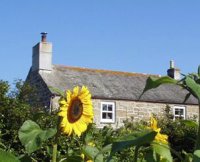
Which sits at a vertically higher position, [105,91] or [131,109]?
[105,91]

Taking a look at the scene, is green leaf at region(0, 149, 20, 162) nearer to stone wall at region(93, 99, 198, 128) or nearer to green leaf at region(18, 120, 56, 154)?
green leaf at region(18, 120, 56, 154)

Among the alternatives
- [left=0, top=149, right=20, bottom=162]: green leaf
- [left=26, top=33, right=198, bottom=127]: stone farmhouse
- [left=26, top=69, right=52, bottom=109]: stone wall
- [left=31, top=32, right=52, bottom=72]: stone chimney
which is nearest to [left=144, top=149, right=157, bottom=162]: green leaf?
[left=0, top=149, right=20, bottom=162]: green leaf

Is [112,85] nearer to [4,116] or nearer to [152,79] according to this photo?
[4,116]

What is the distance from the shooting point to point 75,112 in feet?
7.36

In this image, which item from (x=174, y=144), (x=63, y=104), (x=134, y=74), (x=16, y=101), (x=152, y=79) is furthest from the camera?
(x=134, y=74)

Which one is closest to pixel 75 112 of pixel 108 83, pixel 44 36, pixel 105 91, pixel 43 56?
pixel 43 56

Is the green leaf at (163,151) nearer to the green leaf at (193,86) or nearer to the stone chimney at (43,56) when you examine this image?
the green leaf at (193,86)

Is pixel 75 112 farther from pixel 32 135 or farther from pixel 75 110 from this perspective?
pixel 32 135

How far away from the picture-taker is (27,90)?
15.4 m

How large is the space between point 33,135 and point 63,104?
0.23 metres

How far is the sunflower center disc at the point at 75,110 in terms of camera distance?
2.19m

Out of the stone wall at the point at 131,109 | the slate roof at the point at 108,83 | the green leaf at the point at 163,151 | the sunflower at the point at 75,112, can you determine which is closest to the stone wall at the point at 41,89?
the slate roof at the point at 108,83

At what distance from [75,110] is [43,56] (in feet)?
87.9

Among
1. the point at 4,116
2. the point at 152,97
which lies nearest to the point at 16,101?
the point at 4,116
